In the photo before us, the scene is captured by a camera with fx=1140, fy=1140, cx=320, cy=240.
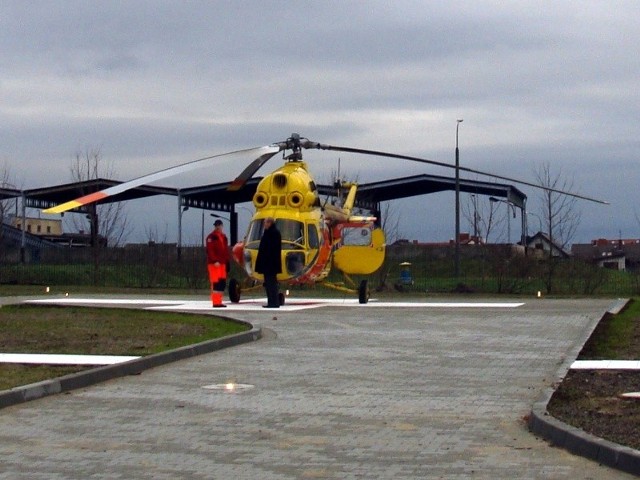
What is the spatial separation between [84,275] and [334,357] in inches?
1278

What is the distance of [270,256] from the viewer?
2597 cm

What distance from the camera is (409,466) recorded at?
346 inches

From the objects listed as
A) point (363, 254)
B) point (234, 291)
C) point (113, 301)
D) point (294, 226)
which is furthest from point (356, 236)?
point (113, 301)

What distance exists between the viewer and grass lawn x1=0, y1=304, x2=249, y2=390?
47.0 ft

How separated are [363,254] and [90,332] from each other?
11.7 m

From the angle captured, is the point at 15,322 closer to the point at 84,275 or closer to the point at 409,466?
the point at 409,466

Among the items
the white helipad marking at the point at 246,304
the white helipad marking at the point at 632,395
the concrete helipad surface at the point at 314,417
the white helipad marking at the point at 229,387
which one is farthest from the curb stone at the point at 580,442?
the white helipad marking at the point at 246,304

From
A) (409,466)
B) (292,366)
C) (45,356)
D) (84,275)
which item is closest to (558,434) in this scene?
(409,466)

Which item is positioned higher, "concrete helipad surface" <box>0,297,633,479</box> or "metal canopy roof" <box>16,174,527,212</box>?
"metal canopy roof" <box>16,174,527,212</box>

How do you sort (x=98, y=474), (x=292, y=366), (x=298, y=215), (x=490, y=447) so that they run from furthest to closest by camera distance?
(x=298, y=215)
(x=292, y=366)
(x=490, y=447)
(x=98, y=474)

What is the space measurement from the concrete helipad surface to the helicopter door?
1081 cm

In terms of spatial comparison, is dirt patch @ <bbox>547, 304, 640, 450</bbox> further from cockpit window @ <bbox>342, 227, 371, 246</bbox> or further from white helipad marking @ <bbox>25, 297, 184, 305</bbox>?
white helipad marking @ <bbox>25, 297, 184, 305</bbox>

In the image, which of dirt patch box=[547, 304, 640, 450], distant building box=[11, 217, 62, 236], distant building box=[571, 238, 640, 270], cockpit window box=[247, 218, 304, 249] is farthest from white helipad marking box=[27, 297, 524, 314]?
distant building box=[11, 217, 62, 236]

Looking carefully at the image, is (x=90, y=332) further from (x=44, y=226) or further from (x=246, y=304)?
(x=44, y=226)
